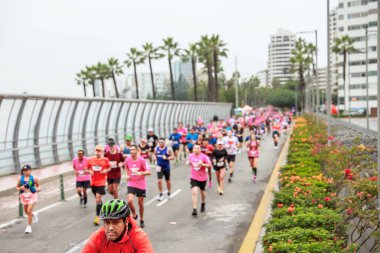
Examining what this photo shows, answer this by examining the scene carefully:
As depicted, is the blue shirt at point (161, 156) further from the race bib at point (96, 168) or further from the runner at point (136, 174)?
the runner at point (136, 174)

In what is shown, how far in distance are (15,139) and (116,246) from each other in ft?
57.5

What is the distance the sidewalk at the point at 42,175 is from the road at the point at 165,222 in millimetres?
872

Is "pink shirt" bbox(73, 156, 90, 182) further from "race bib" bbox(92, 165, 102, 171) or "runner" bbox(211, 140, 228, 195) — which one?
"runner" bbox(211, 140, 228, 195)

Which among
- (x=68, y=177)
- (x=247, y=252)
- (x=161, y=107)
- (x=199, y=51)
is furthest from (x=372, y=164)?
(x=199, y=51)

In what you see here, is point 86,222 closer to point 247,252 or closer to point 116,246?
point 247,252

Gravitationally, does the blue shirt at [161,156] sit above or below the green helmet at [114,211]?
below

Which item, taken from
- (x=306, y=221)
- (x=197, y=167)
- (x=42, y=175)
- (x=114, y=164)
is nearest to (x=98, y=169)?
(x=114, y=164)

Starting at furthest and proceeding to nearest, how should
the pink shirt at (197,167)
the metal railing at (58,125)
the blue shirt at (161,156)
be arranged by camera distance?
the metal railing at (58,125)
the blue shirt at (161,156)
the pink shirt at (197,167)

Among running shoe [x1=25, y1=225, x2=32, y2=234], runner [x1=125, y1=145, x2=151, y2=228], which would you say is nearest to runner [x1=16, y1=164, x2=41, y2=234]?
running shoe [x1=25, y1=225, x2=32, y2=234]

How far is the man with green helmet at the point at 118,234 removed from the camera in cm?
363

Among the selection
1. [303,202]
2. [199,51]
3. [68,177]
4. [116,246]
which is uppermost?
[199,51]

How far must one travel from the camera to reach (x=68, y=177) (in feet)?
66.6

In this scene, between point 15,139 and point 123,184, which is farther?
point 15,139

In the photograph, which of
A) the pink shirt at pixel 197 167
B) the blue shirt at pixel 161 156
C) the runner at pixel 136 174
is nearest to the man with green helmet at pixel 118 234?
the runner at pixel 136 174
